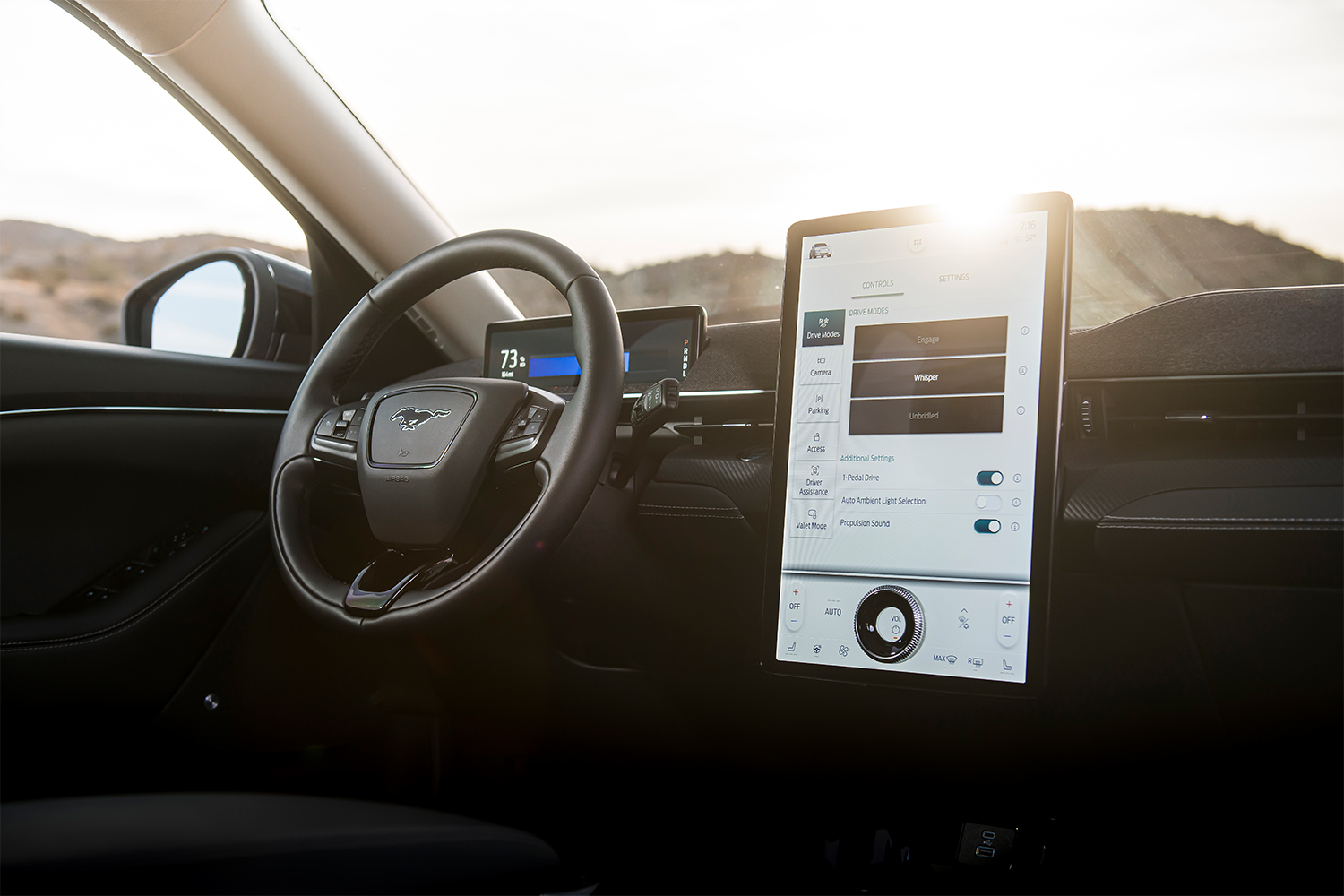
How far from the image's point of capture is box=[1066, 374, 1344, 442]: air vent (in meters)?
1.07

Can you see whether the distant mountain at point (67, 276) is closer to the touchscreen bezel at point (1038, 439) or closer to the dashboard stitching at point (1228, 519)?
the touchscreen bezel at point (1038, 439)

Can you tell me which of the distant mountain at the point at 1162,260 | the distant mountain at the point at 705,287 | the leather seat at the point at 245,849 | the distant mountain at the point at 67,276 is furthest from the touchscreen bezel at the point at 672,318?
the leather seat at the point at 245,849

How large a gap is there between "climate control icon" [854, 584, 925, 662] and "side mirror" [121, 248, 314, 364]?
4.51 feet

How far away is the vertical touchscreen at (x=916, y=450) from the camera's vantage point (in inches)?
37.2

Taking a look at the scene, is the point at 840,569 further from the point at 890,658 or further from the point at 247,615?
the point at 247,615

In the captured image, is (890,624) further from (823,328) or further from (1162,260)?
(1162,260)

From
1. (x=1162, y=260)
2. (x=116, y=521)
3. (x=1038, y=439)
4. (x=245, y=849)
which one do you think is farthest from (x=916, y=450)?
(x=116, y=521)

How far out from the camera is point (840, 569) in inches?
39.8

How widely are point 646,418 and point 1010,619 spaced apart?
0.47 metres

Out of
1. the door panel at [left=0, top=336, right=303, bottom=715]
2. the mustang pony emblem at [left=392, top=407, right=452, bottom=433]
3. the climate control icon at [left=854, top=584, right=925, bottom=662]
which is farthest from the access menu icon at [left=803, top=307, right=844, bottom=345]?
the door panel at [left=0, top=336, right=303, bottom=715]

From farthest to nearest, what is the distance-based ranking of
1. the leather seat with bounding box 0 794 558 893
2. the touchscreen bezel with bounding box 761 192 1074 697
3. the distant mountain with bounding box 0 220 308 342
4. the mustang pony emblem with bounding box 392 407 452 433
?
the distant mountain with bounding box 0 220 308 342
the mustang pony emblem with bounding box 392 407 452 433
the touchscreen bezel with bounding box 761 192 1074 697
the leather seat with bounding box 0 794 558 893

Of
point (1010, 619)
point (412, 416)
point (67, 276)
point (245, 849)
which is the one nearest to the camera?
point (245, 849)

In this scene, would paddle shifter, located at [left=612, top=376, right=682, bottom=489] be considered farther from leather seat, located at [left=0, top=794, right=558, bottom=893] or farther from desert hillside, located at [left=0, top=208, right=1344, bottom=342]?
leather seat, located at [left=0, top=794, right=558, bottom=893]

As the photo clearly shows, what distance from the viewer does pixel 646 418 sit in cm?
103
